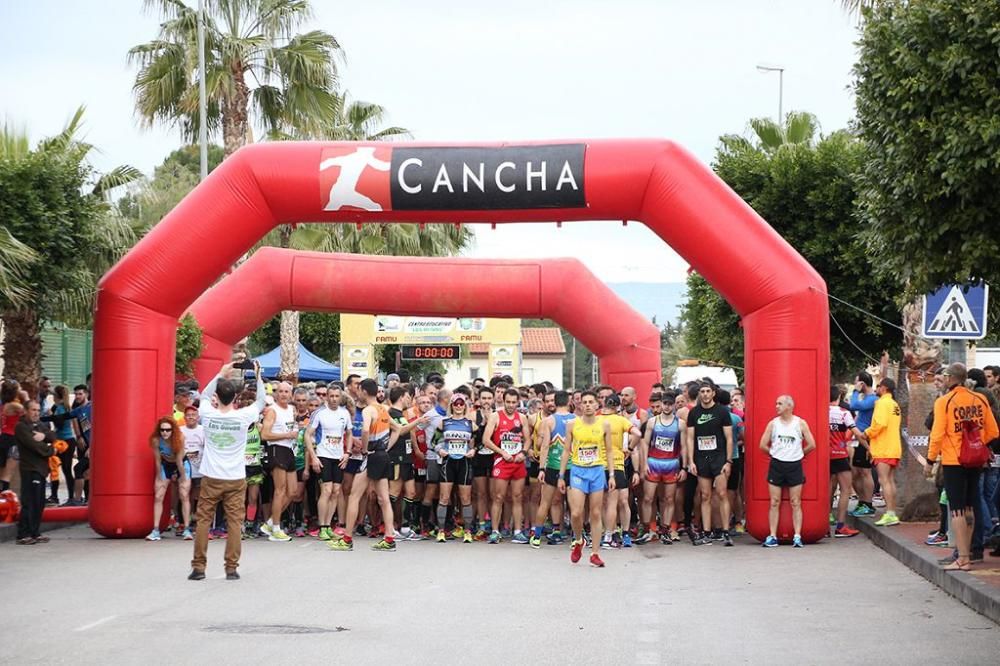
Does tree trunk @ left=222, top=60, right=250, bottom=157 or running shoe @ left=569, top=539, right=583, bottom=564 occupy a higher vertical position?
tree trunk @ left=222, top=60, right=250, bottom=157

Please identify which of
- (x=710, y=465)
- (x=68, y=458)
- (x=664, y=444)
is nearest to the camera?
(x=710, y=465)

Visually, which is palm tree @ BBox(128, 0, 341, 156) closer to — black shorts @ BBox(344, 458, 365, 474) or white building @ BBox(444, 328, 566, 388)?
black shorts @ BBox(344, 458, 365, 474)

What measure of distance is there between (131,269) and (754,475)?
295 inches

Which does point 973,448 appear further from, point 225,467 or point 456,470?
point 456,470

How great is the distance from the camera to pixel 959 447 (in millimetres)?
12164

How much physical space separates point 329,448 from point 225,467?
3.62m

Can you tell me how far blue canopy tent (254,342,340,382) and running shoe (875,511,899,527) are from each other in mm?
22442

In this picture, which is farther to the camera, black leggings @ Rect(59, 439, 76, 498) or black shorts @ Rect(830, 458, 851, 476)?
black leggings @ Rect(59, 439, 76, 498)

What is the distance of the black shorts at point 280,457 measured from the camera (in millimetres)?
16812

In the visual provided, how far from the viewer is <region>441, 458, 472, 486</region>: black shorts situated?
56.6 feet

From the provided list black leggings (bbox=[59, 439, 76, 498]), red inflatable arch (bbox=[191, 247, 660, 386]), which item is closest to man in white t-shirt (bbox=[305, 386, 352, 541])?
black leggings (bbox=[59, 439, 76, 498])

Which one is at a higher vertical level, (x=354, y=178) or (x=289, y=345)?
(x=354, y=178)

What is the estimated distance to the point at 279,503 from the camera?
16797mm

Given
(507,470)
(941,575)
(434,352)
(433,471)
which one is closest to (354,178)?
(433,471)
